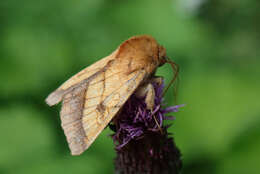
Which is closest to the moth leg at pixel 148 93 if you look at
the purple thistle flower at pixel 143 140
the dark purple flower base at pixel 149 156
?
the purple thistle flower at pixel 143 140

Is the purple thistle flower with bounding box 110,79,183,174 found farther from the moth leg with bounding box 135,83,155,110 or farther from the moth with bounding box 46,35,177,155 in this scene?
the moth with bounding box 46,35,177,155

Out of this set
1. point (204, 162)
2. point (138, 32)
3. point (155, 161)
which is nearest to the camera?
point (155, 161)

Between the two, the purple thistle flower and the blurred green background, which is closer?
the purple thistle flower

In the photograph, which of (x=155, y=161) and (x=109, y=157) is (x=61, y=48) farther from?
(x=155, y=161)

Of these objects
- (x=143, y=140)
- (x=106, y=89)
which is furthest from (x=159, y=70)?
(x=106, y=89)

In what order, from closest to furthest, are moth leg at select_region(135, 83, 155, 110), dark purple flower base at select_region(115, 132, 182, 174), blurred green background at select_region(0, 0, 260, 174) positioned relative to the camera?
moth leg at select_region(135, 83, 155, 110) < dark purple flower base at select_region(115, 132, 182, 174) < blurred green background at select_region(0, 0, 260, 174)

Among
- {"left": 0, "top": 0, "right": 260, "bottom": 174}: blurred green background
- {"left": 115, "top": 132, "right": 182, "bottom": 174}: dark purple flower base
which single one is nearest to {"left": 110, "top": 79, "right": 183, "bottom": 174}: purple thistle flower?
{"left": 115, "top": 132, "right": 182, "bottom": 174}: dark purple flower base

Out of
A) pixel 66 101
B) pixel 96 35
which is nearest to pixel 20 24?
pixel 96 35

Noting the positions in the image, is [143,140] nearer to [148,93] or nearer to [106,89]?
[148,93]
